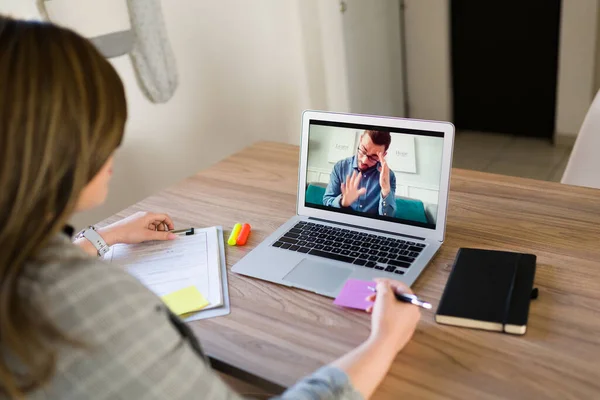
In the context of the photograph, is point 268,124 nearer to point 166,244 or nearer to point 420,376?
point 166,244

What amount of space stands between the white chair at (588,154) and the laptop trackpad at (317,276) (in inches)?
32.4

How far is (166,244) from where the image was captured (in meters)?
1.34

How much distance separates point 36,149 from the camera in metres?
0.65

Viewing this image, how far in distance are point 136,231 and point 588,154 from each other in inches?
46.4

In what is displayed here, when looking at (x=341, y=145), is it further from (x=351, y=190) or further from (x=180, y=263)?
(x=180, y=263)

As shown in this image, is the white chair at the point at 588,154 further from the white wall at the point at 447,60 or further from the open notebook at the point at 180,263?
the white wall at the point at 447,60

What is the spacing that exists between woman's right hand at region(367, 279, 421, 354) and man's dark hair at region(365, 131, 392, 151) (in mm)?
327

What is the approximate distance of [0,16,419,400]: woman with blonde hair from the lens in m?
0.64

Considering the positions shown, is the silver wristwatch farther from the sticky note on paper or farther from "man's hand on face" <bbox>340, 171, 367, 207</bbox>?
"man's hand on face" <bbox>340, 171, 367, 207</bbox>

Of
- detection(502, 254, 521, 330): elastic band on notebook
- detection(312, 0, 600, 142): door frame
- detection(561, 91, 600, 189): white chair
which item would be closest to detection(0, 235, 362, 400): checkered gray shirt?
detection(502, 254, 521, 330): elastic band on notebook

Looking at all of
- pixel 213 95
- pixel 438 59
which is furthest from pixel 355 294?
pixel 438 59

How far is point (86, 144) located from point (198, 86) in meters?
1.75

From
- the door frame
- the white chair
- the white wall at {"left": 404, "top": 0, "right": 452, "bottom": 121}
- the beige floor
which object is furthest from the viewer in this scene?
the white wall at {"left": 404, "top": 0, "right": 452, "bottom": 121}

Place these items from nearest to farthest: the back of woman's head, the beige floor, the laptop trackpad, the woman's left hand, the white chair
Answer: the back of woman's head
the laptop trackpad
the woman's left hand
the white chair
the beige floor
